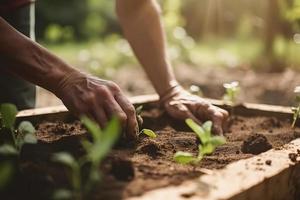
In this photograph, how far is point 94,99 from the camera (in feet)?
6.34

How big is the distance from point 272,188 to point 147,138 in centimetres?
62

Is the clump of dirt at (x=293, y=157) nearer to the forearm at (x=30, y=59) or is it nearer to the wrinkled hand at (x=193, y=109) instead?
the wrinkled hand at (x=193, y=109)

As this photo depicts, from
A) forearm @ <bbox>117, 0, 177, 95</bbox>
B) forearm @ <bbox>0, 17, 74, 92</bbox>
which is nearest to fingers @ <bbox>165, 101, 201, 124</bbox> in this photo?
forearm @ <bbox>117, 0, 177, 95</bbox>

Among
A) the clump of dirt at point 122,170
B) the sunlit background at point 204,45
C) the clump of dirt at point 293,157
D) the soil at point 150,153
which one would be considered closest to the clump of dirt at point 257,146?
the soil at point 150,153

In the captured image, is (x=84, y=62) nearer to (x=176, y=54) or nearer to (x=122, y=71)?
(x=122, y=71)

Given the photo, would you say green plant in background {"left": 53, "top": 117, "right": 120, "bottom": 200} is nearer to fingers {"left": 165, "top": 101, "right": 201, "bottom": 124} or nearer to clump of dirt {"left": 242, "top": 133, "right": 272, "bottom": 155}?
clump of dirt {"left": 242, "top": 133, "right": 272, "bottom": 155}

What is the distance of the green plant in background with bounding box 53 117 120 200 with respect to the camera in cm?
131

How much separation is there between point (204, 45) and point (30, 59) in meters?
8.97

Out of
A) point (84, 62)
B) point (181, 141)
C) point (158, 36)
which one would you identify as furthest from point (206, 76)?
point (181, 141)

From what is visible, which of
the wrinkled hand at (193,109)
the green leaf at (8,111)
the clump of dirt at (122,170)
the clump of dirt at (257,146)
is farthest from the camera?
the wrinkled hand at (193,109)

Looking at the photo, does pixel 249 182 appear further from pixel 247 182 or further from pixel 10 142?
pixel 10 142

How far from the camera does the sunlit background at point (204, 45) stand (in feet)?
17.7

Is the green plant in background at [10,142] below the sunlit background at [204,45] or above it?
above

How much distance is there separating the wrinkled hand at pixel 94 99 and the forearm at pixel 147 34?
3.11ft
